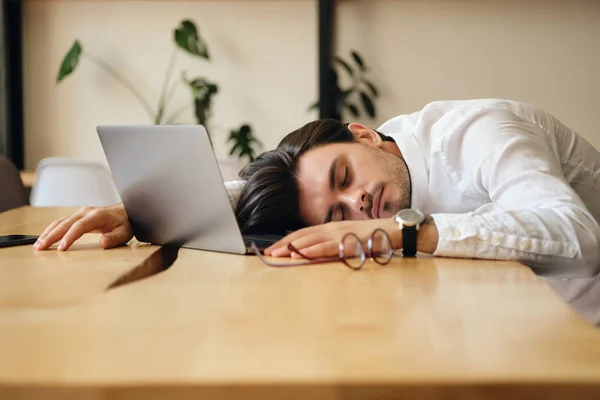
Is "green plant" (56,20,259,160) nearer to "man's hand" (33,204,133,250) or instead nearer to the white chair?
the white chair

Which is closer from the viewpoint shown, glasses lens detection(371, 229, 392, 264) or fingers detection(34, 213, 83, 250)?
glasses lens detection(371, 229, 392, 264)

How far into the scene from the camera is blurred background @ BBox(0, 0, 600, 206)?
355cm

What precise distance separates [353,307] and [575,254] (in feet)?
1.60

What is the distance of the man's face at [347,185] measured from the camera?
1.33 meters

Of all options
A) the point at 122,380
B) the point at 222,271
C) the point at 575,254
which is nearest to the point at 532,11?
the point at 575,254

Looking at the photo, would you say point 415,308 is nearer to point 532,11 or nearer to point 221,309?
point 221,309

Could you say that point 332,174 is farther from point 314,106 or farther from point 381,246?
point 314,106

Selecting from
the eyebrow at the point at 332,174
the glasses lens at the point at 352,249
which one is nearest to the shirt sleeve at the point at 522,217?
the glasses lens at the point at 352,249

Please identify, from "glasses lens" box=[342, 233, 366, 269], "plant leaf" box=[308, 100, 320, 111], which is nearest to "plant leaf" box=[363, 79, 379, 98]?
"plant leaf" box=[308, 100, 320, 111]

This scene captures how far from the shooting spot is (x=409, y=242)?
3.36 feet

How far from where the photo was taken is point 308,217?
4.54 feet

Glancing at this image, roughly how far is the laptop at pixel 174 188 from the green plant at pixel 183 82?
6.99 feet

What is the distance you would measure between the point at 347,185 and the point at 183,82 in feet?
8.00

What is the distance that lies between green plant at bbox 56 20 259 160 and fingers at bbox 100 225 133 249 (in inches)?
82.8
